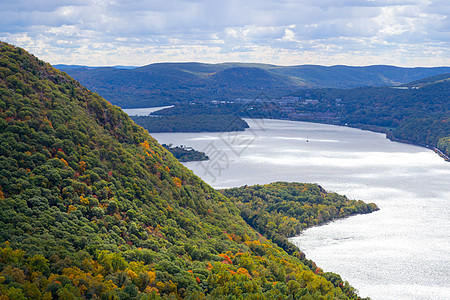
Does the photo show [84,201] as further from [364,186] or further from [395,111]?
[395,111]

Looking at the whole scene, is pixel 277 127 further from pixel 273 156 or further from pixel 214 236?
pixel 214 236

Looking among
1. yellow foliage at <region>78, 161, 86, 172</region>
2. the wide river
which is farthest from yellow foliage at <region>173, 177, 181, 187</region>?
the wide river

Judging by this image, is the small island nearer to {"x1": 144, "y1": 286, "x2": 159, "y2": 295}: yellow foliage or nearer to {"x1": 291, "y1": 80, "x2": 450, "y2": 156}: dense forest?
{"x1": 291, "y1": 80, "x2": 450, "y2": 156}: dense forest

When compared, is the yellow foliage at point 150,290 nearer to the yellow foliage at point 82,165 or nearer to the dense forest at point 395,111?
the yellow foliage at point 82,165

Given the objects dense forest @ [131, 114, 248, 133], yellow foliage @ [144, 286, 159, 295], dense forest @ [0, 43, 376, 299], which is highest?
dense forest @ [131, 114, 248, 133]

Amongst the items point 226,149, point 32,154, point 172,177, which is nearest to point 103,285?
point 32,154

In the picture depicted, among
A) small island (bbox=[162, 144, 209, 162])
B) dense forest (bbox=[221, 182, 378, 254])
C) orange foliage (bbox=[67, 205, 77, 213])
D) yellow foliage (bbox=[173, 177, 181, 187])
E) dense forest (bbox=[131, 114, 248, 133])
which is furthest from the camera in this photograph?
dense forest (bbox=[131, 114, 248, 133])

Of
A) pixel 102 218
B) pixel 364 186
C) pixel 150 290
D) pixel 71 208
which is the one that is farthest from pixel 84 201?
pixel 364 186
